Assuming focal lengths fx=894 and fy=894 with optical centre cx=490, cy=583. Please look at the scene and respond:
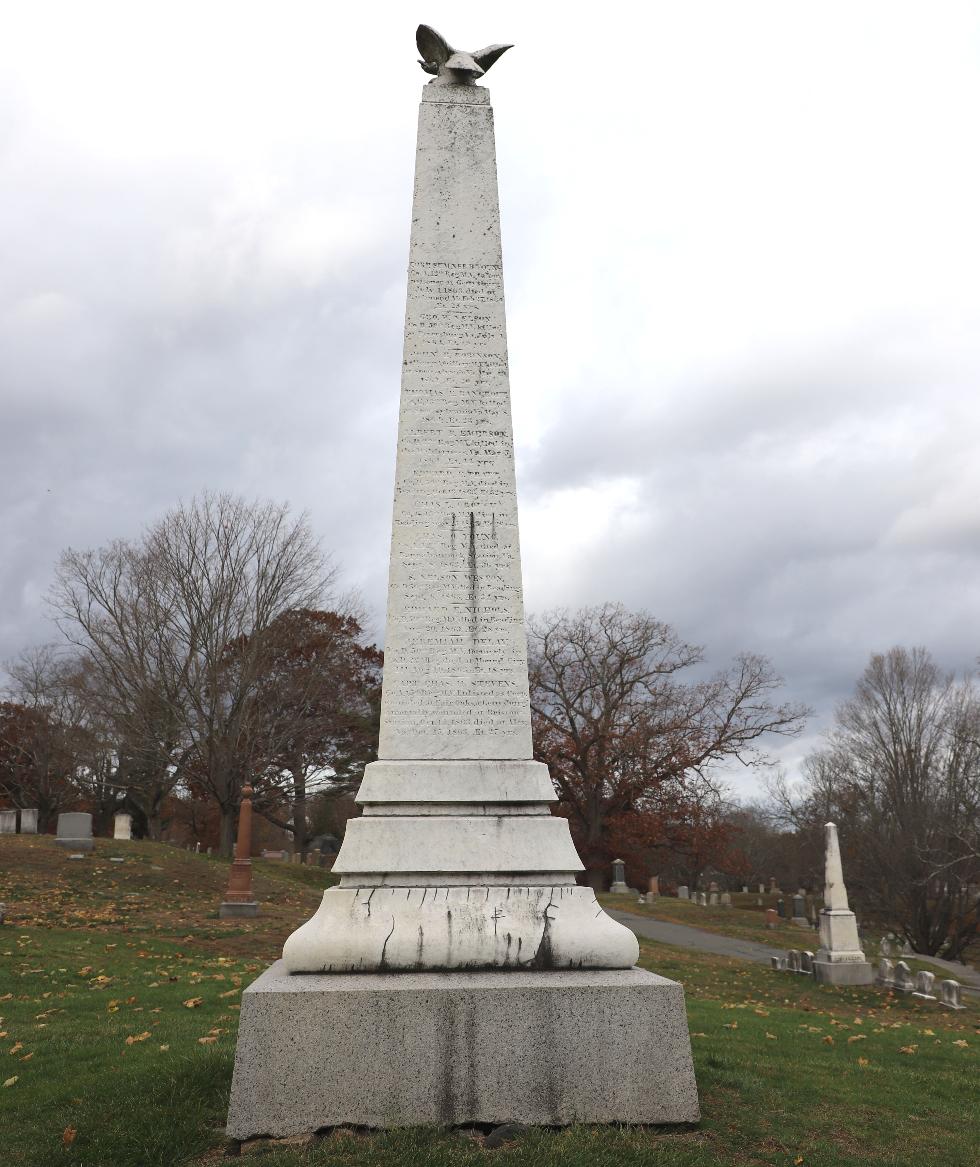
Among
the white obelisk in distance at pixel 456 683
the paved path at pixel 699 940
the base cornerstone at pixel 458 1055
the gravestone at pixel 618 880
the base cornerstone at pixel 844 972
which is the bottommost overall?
the gravestone at pixel 618 880

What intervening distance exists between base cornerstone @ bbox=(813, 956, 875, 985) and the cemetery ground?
50cm

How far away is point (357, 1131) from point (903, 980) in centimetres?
1426

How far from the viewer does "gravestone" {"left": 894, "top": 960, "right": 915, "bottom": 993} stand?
1498cm

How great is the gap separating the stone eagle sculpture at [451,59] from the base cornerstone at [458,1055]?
20.3ft

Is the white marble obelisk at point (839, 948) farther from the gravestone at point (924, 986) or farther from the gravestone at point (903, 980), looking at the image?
the gravestone at point (924, 986)

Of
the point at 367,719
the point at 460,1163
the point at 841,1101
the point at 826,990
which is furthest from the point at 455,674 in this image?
the point at 367,719

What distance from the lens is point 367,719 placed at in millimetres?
35469

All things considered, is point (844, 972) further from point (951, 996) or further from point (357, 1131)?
point (357, 1131)

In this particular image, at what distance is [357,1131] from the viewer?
3945 mm

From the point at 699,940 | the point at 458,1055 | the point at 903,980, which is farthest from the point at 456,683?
the point at 699,940

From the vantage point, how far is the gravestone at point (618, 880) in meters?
35.7

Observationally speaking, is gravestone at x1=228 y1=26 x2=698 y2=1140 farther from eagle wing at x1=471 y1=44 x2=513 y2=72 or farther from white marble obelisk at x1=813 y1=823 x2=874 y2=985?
white marble obelisk at x1=813 y1=823 x2=874 y2=985

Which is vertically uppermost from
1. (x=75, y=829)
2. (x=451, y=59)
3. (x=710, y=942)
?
(x=451, y=59)

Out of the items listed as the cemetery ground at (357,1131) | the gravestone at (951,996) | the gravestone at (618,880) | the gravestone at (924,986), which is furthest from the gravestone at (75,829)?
the gravestone at (618,880)
